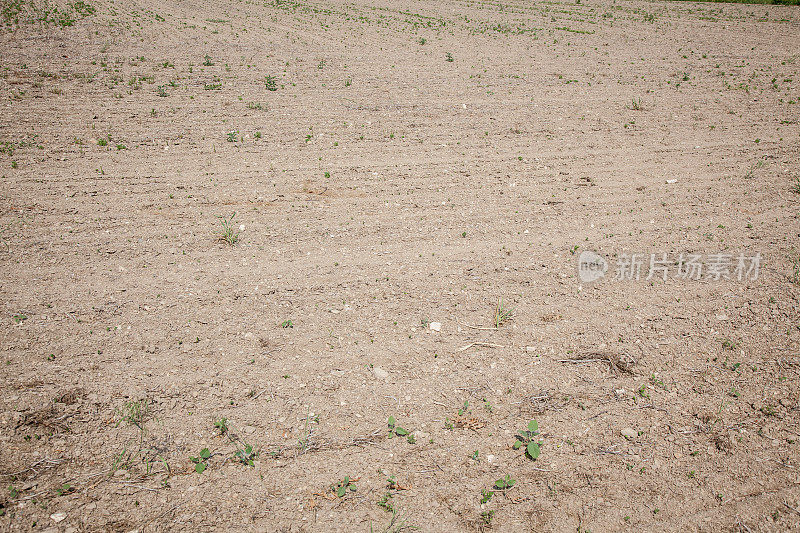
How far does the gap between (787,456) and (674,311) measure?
1.57 metres

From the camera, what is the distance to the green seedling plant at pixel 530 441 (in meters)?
3.27

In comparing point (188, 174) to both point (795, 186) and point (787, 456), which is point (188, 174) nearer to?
point (787, 456)

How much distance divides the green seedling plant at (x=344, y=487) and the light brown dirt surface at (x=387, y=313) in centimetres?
1

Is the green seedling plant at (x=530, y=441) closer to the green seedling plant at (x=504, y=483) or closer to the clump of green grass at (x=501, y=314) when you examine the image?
the green seedling plant at (x=504, y=483)

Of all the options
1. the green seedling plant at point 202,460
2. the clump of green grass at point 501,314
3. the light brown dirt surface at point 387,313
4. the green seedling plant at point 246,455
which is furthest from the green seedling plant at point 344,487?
the clump of green grass at point 501,314

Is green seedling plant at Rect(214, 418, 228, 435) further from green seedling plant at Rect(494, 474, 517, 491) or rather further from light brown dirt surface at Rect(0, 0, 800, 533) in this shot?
green seedling plant at Rect(494, 474, 517, 491)

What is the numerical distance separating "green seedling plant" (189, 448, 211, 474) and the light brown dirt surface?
0.01 metres

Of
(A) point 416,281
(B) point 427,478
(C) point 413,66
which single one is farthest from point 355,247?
(C) point 413,66

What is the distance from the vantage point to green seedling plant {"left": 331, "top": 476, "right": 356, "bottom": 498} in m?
3.02

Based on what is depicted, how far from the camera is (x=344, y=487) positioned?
3.05 m

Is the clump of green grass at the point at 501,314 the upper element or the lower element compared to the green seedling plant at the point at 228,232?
lower

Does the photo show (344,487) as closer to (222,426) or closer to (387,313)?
(222,426)

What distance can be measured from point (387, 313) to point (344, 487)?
5.75ft

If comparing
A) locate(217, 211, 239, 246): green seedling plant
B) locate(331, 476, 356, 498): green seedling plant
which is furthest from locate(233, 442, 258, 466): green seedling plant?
locate(217, 211, 239, 246): green seedling plant
